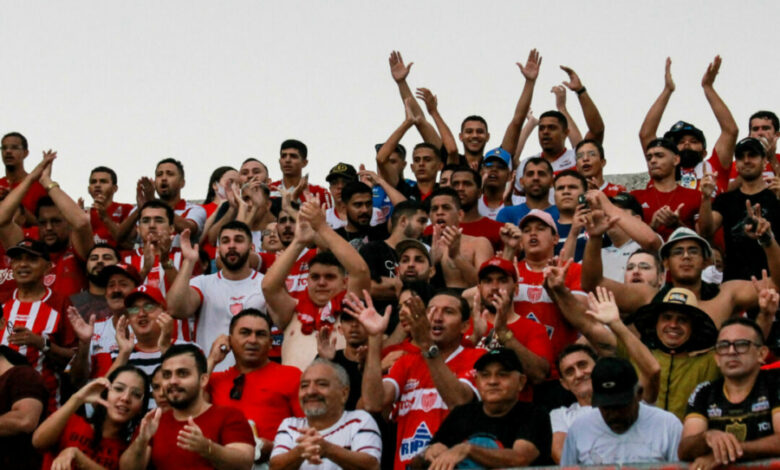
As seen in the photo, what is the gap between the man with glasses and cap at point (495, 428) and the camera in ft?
25.7

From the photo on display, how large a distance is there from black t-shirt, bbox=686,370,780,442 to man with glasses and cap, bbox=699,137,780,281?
380cm

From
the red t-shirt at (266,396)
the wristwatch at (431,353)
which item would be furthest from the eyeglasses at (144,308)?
the wristwatch at (431,353)

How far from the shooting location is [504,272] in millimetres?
9844

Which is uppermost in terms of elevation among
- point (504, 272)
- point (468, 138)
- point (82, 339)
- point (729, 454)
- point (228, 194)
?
point (468, 138)

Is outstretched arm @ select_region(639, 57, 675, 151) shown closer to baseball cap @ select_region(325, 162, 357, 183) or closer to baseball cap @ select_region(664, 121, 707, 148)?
baseball cap @ select_region(664, 121, 707, 148)

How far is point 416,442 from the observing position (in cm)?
889

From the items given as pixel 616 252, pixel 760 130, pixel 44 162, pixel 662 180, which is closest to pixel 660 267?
pixel 616 252

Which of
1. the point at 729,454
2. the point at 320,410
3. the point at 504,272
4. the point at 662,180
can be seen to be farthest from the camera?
the point at 662,180

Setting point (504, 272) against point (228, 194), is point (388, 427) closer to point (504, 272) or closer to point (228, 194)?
point (504, 272)

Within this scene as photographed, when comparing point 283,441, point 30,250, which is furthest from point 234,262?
point 283,441

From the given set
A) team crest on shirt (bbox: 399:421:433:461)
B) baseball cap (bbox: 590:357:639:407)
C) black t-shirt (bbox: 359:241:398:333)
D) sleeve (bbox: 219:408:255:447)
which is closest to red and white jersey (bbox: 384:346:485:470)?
team crest on shirt (bbox: 399:421:433:461)

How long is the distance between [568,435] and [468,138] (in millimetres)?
6975

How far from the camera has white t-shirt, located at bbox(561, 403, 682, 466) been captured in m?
7.84

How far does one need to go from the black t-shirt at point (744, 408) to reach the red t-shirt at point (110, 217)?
7.39 metres
